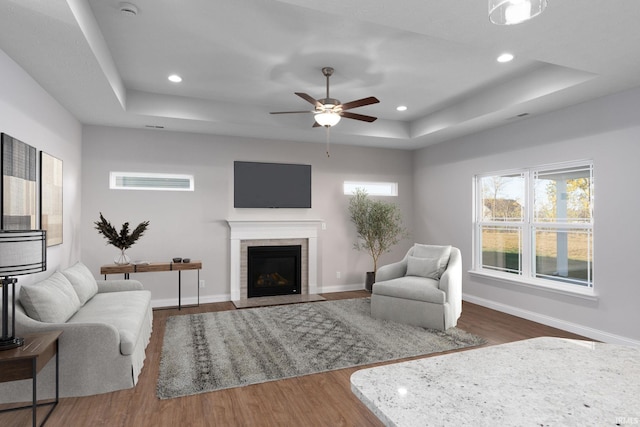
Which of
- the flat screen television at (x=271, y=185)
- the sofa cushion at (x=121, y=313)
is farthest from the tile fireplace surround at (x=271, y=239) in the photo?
the sofa cushion at (x=121, y=313)

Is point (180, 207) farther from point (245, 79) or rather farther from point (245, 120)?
point (245, 79)

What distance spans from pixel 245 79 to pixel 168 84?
92 cm

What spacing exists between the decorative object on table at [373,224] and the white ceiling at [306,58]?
1.26 m

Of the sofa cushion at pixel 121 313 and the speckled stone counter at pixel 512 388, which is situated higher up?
the speckled stone counter at pixel 512 388

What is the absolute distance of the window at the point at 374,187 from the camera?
6496 mm

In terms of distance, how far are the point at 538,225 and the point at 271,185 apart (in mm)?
3777

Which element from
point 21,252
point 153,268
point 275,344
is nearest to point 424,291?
point 275,344

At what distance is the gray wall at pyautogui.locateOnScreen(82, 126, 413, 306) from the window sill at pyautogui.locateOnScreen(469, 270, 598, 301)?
213 centimetres

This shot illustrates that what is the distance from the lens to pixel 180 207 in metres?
5.41

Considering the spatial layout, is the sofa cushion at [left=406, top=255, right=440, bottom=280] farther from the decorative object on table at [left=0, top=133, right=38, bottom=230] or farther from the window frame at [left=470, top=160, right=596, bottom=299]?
the decorative object on table at [left=0, top=133, right=38, bottom=230]

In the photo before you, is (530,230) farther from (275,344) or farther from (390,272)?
(275,344)

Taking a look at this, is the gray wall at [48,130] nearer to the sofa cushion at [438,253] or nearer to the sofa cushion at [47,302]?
the sofa cushion at [47,302]

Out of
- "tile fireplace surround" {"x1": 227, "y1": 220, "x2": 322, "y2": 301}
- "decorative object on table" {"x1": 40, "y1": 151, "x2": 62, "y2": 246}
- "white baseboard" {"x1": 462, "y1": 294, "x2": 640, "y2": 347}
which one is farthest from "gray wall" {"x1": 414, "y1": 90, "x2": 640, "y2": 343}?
"decorative object on table" {"x1": 40, "y1": 151, "x2": 62, "y2": 246}

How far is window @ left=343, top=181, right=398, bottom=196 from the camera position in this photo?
650cm
